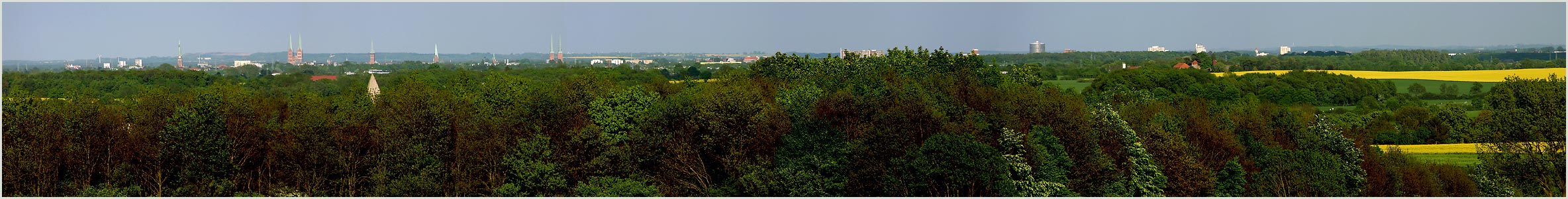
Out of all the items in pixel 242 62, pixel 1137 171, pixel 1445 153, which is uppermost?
pixel 242 62

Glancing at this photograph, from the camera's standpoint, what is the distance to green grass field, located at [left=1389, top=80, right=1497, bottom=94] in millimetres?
104375

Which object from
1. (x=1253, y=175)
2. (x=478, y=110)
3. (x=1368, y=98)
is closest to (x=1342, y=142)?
(x=1253, y=175)

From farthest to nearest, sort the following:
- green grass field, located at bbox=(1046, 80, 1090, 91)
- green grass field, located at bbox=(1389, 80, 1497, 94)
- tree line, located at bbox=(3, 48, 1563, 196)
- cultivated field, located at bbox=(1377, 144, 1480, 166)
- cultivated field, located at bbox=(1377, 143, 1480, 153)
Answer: green grass field, located at bbox=(1046, 80, 1090, 91), green grass field, located at bbox=(1389, 80, 1497, 94), cultivated field, located at bbox=(1377, 143, 1480, 153), cultivated field, located at bbox=(1377, 144, 1480, 166), tree line, located at bbox=(3, 48, 1563, 196)

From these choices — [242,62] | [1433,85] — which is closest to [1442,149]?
[1433,85]

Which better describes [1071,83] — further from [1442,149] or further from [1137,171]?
[1137,171]

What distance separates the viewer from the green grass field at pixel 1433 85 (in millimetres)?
104375

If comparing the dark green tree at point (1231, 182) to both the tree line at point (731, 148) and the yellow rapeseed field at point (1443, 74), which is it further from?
the yellow rapeseed field at point (1443, 74)

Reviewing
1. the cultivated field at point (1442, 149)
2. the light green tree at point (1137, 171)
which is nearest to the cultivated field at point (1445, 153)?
the cultivated field at point (1442, 149)

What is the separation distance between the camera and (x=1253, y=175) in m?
40.1

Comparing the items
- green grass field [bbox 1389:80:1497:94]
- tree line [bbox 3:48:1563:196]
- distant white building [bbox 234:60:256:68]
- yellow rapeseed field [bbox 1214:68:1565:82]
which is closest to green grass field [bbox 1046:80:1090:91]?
yellow rapeseed field [bbox 1214:68:1565:82]

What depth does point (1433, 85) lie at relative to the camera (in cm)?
11131

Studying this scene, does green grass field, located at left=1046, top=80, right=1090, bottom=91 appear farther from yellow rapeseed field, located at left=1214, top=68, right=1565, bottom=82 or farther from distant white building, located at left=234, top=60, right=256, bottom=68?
distant white building, located at left=234, top=60, right=256, bottom=68

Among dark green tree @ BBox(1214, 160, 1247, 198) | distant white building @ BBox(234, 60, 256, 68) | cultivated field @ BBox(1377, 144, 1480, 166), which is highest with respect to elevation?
distant white building @ BBox(234, 60, 256, 68)

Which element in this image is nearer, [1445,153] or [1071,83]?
[1445,153]
